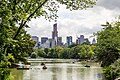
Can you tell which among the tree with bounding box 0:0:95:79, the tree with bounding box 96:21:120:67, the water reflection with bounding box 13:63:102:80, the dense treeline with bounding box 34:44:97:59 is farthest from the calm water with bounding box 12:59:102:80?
the dense treeline with bounding box 34:44:97:59

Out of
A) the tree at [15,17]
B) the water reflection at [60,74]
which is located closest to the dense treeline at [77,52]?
the water reflection at [60,74]

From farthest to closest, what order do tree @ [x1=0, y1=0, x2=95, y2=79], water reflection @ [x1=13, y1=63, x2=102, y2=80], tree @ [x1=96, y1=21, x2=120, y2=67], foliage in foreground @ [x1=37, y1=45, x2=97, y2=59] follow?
foliage in foreground @ [x1=37, y1=45, x2=97, y2=59]
tree @ [x1=96, y1=21, x2=120, y2=67]
water reflection @ [x1=13, y1=63, x2=102, y2=80]
tree @ [x1=0, y1=0, x2=95, y2=79]

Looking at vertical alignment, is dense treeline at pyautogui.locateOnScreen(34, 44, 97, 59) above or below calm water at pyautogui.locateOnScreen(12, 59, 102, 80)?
above

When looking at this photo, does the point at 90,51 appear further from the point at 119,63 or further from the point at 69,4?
the point at 69,4

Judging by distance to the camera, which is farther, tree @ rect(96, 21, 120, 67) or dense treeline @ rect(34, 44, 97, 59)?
dense treeline @ rect(34, 44, 97, 59)

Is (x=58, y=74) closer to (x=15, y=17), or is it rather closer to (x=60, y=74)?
(x=60, y=74)

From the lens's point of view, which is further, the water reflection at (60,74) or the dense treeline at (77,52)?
the dense treeline at (77,52)

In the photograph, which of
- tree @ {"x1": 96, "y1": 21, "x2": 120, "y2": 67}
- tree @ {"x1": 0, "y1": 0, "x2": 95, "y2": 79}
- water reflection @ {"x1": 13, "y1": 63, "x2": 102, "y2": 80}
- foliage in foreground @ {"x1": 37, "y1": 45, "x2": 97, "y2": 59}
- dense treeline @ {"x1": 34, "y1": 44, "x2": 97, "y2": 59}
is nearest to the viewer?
tree @ {"x1": 0, "y1": 0, "x2": 95, "y2": 79}

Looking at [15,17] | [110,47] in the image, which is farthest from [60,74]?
[15,17]

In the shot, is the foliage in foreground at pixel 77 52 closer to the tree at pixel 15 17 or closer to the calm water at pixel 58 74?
the calm water at pixel 58 74

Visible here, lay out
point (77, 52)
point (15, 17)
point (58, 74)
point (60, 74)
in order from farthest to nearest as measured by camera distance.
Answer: point (77, 52) < point (58, 74) < point (60, 74) < point (15, 17)

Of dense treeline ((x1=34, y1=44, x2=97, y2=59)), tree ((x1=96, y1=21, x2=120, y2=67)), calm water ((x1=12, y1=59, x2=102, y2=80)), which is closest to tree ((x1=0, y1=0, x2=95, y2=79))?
calm water ((x1=12, y1=59, x2=102, y2=80))

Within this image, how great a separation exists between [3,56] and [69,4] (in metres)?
4.83

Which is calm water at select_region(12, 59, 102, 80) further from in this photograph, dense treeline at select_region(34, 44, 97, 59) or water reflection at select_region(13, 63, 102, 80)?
dense treeline at select_region(34, 44, 97, 59)
